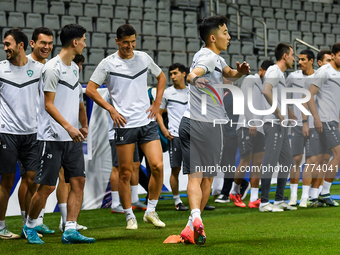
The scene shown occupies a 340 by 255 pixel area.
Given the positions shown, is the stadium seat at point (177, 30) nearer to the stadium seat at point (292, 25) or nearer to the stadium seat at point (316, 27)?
the stadium seat at point (292, 25)

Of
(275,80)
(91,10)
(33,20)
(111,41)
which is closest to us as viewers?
(275,80)

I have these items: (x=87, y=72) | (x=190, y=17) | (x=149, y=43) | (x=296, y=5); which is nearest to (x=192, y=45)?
(x=190, y=17)

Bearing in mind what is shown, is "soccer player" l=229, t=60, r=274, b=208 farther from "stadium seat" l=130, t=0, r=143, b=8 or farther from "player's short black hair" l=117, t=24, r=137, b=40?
"stadium seat" l=130, t=0, r=143, b=8

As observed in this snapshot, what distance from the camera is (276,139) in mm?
6070

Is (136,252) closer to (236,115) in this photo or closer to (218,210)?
(218,210)

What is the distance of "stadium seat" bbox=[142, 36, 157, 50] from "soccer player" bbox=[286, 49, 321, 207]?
6356 mm

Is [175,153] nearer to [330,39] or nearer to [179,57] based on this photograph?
[179,57]

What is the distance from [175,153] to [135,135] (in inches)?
82.7

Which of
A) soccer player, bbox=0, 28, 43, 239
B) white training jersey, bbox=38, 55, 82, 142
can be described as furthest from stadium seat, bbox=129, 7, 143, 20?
white training jersey, bbox=38, 55, 82, 142

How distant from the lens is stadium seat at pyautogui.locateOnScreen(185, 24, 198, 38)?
13.6 m

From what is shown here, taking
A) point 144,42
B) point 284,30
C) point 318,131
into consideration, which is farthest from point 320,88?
point 284,30

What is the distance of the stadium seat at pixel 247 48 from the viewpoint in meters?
14.2

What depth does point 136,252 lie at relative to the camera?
3.39m

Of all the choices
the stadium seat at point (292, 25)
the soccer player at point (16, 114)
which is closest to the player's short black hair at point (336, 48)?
the soccer player at point (16, 114)
